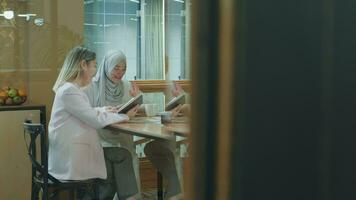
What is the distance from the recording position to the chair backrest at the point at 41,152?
3045 millimetres

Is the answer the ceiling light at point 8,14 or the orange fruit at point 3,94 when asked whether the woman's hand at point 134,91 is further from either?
the ceiling light at point 8,14

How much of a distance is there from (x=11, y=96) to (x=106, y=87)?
2.34ft

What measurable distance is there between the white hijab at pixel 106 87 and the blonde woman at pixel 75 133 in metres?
0.12

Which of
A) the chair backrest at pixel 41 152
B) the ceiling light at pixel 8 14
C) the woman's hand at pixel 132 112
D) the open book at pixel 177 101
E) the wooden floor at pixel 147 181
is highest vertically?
the ceiling light at pixel 8 14

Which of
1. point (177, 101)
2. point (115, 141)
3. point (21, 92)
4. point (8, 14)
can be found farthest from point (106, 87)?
point (177, 101)

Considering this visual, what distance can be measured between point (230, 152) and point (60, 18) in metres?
3.89

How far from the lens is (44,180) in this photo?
305 centimetres

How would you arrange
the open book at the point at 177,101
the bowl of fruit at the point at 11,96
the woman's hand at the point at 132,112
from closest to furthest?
1. the open book at the point at 177,101
2. the woman's hand at the point at 132,112
3. the bowl of fruit at the point at 11,96

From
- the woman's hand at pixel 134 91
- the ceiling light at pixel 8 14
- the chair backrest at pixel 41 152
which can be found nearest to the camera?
the chair backrest at pixel 41 152

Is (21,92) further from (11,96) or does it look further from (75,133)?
(75,133)

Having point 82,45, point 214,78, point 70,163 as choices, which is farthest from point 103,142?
point 214,78

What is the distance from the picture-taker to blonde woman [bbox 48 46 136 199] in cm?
317

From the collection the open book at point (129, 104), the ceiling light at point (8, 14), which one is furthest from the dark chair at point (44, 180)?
the ceiling light at point (8, 14)

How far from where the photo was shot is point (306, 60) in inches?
14.1
